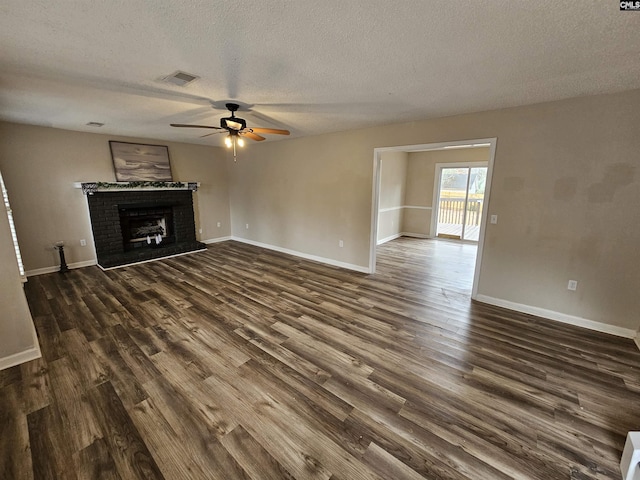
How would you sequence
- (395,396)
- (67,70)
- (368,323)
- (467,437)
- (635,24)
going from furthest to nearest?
(368,323), (67,70), (395,396), (467,437), (635,24)

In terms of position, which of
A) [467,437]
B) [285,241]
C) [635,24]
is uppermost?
[635,24]

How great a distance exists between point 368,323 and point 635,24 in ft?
9.73

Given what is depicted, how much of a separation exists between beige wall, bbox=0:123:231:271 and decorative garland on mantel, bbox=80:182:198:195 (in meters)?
0.32

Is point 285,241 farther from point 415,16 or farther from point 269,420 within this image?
point 415,16

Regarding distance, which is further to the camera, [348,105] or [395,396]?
[348,105]

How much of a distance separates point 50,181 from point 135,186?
1.19 metres

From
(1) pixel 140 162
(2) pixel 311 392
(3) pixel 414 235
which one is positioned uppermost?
(1) pixel 140 162

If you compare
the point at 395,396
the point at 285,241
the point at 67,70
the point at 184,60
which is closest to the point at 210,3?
the point at 184,60

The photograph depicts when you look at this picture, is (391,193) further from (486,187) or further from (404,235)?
(486,187)

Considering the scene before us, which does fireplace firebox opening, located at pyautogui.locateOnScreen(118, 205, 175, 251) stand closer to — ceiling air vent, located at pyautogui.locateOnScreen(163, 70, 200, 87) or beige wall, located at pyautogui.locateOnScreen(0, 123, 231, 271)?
beige wall, located at pyautogui.locateOnScreen(0, 123, 231, 271)

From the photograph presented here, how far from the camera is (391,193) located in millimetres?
7109

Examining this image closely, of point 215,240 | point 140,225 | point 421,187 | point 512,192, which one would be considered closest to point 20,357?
point 140,225

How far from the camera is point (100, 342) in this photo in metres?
2.57

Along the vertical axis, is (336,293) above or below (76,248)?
below
